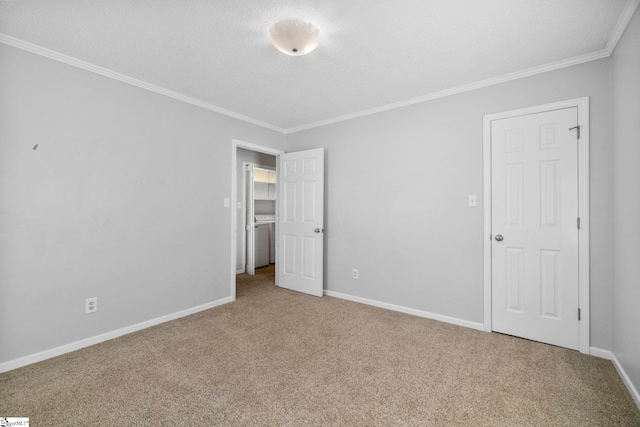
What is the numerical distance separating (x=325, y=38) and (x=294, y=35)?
0.94ft

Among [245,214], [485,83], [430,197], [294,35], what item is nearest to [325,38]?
[294,35]

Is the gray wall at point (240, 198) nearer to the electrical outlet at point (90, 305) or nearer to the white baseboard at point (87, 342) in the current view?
the white baseboard at point (87, 342)

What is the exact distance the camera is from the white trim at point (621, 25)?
A: 5.60ft

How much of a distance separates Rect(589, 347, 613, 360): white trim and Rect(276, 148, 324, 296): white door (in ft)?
8.91

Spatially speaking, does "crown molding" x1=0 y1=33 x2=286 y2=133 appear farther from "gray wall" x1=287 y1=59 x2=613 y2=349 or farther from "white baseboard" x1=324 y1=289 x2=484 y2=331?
"white baseboard" x1=324 y1=289 x2=484 y2=331

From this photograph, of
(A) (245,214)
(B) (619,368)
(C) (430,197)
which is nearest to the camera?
(B) (619,368)

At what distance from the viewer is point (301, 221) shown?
4016 mm

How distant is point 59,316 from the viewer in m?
2.28

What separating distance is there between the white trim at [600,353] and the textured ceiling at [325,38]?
2404mm

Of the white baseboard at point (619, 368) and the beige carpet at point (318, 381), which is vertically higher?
the white baseboard at point (619, 368)

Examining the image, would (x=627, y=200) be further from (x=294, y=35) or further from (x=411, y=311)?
(x=294, y=35)

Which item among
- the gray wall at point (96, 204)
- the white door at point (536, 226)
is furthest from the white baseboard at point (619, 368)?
the gray wall at point (96, 204)

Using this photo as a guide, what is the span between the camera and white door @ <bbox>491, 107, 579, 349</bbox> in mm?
2352

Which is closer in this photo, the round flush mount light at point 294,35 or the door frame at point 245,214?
the round flush mount light at point 294,35
